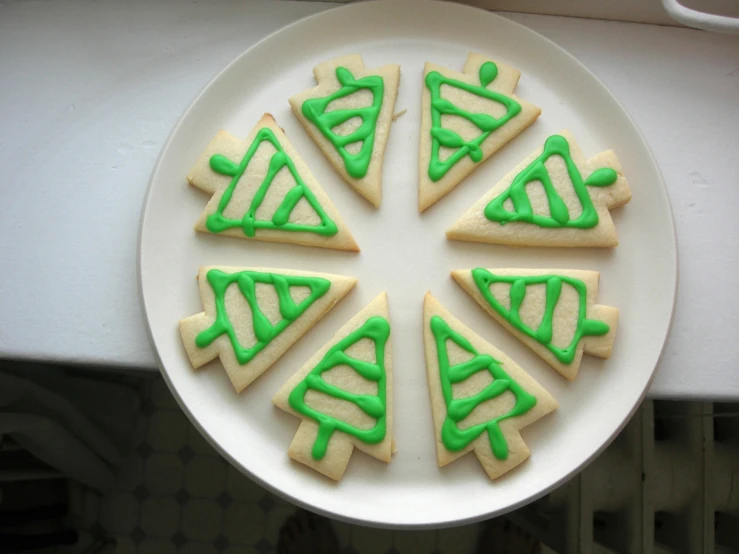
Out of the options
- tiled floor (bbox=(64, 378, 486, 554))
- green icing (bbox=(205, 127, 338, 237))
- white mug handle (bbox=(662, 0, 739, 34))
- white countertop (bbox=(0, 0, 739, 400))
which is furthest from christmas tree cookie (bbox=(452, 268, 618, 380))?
tiled floor (bbox=(64, 378, 486, 554))

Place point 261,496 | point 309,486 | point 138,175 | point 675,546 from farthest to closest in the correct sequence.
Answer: point 261,496 < point 675,546 < point 138,175 < point 309,486

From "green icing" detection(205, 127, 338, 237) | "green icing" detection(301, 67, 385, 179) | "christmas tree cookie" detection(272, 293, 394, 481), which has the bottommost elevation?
"christmas tree cookie" detection(272, 293, 394, 481)

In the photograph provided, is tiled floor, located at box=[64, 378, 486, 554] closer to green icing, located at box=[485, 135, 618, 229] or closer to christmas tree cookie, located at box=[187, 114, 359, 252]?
christmas tree cookie, located at box=[187, 114, 359, 252]

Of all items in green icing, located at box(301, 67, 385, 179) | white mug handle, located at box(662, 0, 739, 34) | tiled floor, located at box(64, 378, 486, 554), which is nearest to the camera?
white mug handle, located at box(662, 0, 739, 34)

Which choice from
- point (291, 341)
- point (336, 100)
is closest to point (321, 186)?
point (336, 100)

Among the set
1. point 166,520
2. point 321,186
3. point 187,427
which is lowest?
point 166,520

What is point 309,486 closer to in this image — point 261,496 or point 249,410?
point 249,410

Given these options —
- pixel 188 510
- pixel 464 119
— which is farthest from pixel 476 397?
pixel 188 510

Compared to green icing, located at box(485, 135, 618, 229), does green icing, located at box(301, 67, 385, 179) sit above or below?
above
